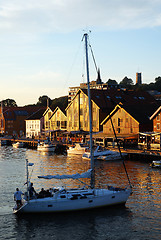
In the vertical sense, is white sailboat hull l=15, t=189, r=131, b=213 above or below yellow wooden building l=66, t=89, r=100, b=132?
below

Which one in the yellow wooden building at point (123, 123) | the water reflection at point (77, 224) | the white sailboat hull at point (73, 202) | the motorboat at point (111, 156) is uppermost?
the yellow wooden building at point (123, 123)

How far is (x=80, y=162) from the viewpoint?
7100 centimetres

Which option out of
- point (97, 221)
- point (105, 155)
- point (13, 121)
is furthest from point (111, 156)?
point (13, 121)

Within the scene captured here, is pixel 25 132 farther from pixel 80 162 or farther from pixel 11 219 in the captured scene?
pixel 11 219

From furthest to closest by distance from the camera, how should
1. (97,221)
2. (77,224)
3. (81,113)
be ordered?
(81,113) < (97,221) < (77,224)

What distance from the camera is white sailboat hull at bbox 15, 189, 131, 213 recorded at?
32.8 metres

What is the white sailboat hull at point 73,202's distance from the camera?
1291 inches

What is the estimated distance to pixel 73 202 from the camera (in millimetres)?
33281

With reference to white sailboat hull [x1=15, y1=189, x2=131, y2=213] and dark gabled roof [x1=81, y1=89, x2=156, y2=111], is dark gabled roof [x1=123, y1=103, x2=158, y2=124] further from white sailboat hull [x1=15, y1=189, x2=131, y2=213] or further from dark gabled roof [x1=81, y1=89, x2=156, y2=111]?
white sailboat hull [x1=15, y1=189, x2=131, y2=213]

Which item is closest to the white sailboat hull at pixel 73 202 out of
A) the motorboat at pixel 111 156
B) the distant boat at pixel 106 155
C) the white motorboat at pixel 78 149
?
the motorboat at pixel 111 156

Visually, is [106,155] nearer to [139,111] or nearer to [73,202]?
[139,111]

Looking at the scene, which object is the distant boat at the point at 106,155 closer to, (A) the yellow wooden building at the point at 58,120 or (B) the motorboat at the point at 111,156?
(B) the motorboat at the point at 111,156

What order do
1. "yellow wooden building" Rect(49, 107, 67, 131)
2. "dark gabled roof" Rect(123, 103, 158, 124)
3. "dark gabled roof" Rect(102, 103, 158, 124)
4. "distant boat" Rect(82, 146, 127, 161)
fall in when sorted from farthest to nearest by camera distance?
"yellow wooden building" Rect(49, 107, 67, 131) < "dark gabled roof" Rect(123, 103, 158, 124) < "dark gabled roof" Rect(102, 103, 158, 124) < "distant boat" Rect(82, 146, 127, 161)

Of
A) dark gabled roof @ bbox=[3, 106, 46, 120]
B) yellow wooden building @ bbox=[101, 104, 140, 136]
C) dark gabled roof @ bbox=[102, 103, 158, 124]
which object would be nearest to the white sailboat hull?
yellow wooden building @ bbox=[101, 104, 140, 136]
